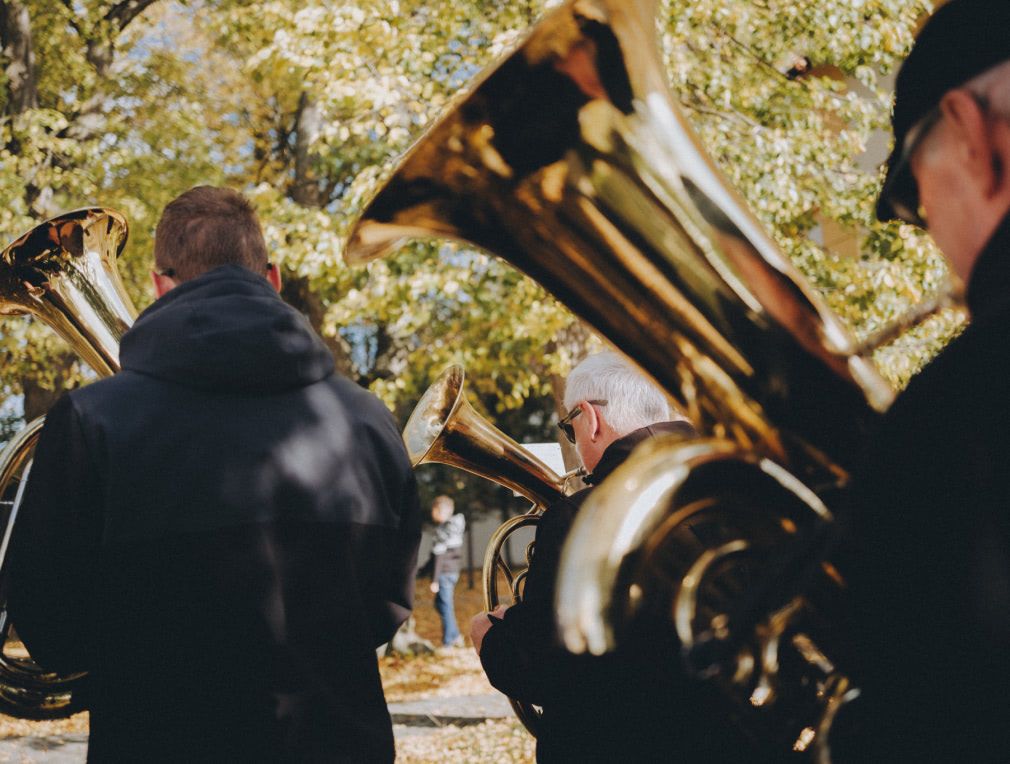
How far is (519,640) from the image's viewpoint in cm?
172

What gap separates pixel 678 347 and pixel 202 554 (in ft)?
2.72

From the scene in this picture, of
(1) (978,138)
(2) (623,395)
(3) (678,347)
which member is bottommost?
(2) (623,395)

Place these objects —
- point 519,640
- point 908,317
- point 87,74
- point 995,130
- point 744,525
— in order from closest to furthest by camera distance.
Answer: point 995,130, point 908,317, point 744,525, point 519,640, point 87,74

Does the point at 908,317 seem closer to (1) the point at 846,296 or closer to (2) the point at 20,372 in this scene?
(1) the point at 846,296

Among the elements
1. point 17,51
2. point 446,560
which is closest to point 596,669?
point 446,560

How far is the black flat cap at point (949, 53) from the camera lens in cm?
79

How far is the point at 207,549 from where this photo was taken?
134cm

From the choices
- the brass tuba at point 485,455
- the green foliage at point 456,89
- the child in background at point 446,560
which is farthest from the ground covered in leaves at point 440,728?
the brass tuba at point 485,455

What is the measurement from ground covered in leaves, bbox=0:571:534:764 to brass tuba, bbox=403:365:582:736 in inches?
112

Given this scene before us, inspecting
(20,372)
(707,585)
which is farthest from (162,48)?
(707,585)

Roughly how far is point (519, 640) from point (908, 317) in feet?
3.58

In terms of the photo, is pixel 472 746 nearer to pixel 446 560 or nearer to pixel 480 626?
pixel 480 626

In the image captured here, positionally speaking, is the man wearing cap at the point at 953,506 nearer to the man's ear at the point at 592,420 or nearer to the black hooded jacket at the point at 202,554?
the black hooded jacket at the point at 202,554

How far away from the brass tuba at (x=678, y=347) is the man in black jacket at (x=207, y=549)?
49cm
